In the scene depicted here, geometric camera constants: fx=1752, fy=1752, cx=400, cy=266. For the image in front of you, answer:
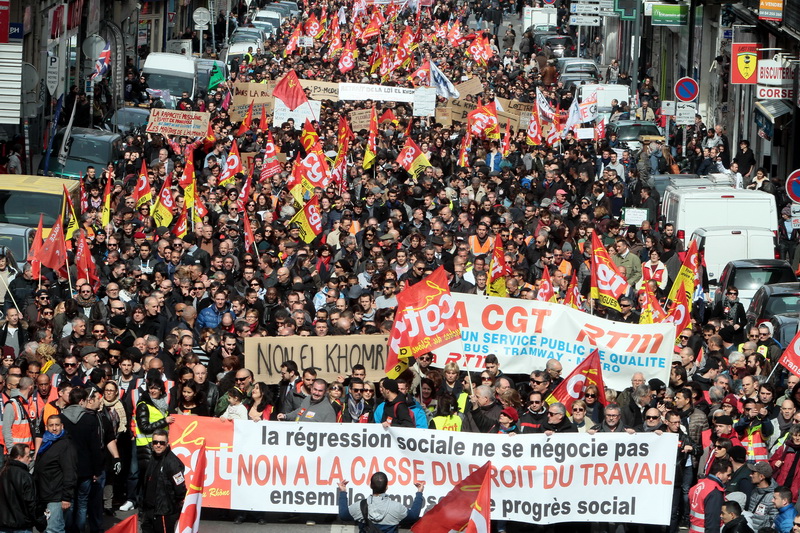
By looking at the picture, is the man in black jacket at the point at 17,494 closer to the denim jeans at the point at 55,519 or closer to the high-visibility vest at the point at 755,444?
the denim jeans at the point at 55,519

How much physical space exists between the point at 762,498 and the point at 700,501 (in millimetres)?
459

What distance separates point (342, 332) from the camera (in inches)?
673

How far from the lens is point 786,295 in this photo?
2044 cm

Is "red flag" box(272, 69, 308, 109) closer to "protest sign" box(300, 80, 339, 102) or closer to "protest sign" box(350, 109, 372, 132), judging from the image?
"protest sign" box(350, 109, 372, 132)

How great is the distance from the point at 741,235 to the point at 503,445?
1061 cm

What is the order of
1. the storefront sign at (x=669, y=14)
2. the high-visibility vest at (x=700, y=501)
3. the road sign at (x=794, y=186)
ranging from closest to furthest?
the high-visibility vest at (x=700, y=501)
the road sign at (x=794, y=186)
the storefront sign at (x=669, y=14)

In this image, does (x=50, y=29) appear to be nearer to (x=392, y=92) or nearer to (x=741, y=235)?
(x=392, y=92)

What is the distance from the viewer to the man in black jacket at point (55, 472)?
42.8 ft

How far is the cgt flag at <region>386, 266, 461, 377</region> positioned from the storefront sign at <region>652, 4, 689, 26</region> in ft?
105

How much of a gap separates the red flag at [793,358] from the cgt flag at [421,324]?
3018mm

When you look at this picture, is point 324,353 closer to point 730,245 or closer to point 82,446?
point 82,446

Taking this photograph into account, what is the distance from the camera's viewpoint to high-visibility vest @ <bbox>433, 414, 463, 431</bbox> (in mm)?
14336

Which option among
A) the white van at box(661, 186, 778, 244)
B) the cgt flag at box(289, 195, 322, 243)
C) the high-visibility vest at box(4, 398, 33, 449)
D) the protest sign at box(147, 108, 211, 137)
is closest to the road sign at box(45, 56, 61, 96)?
the protest sign at box(147, 108, 211, 137)

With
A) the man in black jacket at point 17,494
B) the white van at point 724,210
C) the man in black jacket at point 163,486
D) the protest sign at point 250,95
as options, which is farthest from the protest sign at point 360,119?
the man in black jacket at point 17,494
